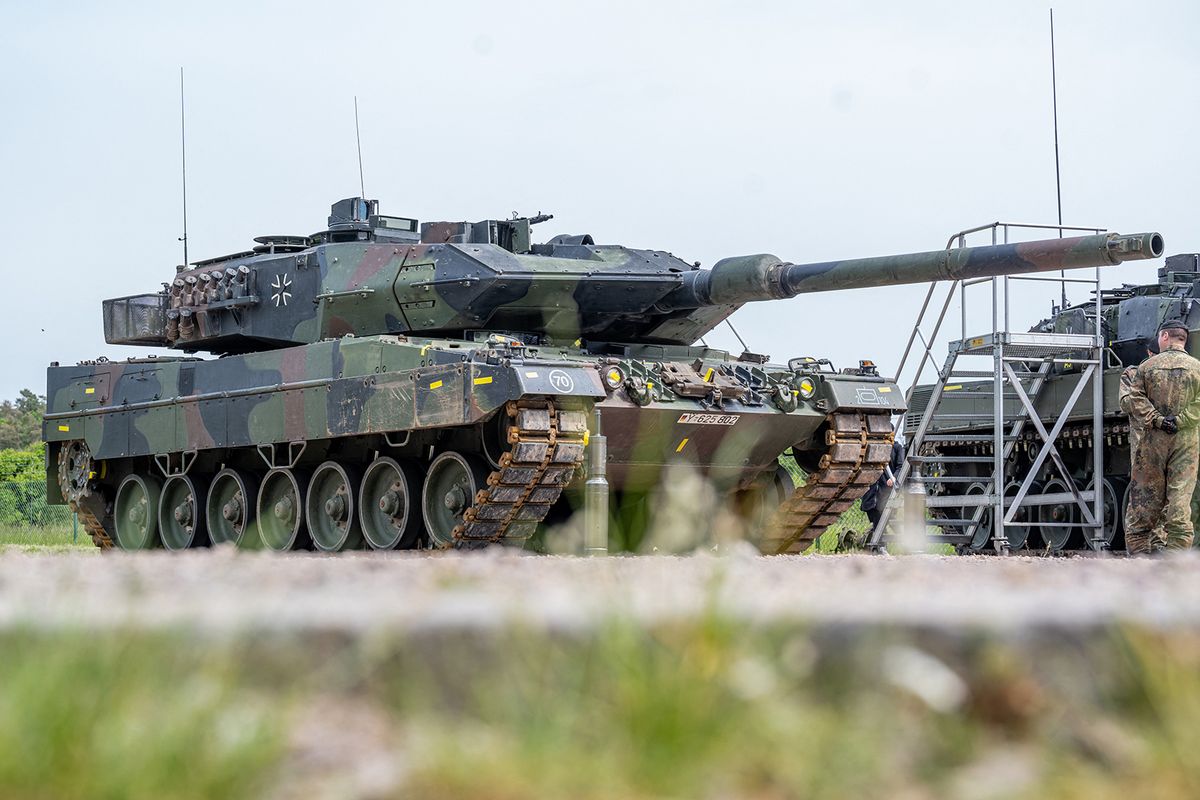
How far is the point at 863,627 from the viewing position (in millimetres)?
3811

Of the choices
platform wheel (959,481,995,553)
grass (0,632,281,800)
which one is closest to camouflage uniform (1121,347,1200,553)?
platform wheel (959,481,995,553)

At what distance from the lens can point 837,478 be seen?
15.9 meters

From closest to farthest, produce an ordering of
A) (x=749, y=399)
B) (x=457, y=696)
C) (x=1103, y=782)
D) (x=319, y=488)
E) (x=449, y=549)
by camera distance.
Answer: (x=1103, y=782) → (x=457, y=696) → (x=449, y=549) → (x=749, y=399) → (x=319, y=488)

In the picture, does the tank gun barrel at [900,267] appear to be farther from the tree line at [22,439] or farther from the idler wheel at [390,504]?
the tree line at [22,439]

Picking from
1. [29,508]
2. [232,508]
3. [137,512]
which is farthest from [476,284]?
[29,508]

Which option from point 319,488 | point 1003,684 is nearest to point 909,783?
point 1003,684

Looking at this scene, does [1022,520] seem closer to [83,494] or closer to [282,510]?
[282,510]

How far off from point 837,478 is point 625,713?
40.9 feet

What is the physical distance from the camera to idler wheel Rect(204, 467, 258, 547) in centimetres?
1717

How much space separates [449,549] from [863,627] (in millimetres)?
10585

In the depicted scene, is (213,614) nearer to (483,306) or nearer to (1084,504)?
(483,306)

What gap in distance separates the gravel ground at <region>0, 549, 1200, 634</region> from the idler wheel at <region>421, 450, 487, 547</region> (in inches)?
324

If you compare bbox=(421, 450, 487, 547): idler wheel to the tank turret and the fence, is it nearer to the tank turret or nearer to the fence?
the tank turret

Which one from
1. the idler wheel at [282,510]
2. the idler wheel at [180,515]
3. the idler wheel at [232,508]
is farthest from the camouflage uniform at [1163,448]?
the idler wheel at [180,515]
